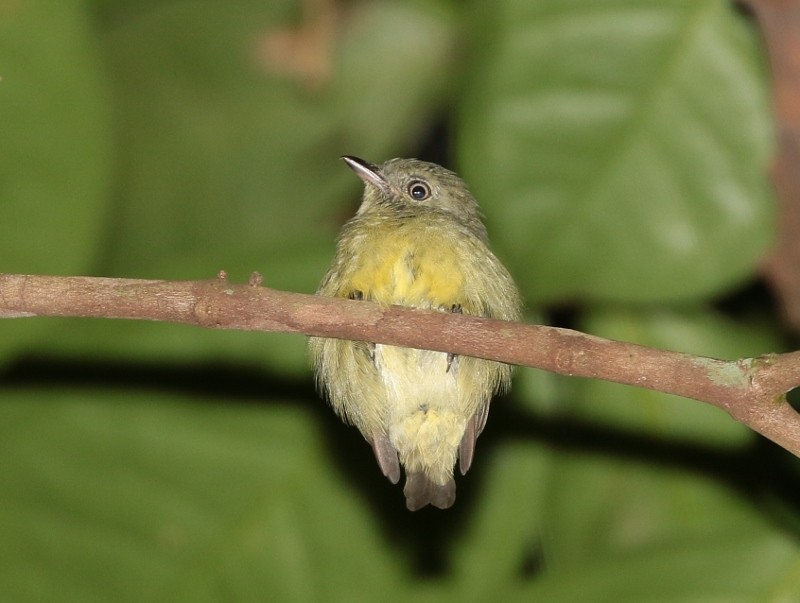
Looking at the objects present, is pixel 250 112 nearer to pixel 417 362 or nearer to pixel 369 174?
pixel 369 174

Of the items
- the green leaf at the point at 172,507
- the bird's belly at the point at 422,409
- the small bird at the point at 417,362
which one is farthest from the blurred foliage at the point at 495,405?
the bird's belly at the point at 422,409

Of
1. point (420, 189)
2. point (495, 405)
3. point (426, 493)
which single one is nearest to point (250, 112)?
point (420, 189)

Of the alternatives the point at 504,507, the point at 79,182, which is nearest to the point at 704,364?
the point at 504,507

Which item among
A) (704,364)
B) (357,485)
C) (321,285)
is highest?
(704,364)

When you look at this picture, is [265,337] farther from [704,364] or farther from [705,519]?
[704,364]

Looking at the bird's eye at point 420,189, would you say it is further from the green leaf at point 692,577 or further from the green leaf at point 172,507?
the green leaf at point 692,577

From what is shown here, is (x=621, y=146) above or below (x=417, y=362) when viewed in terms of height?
above

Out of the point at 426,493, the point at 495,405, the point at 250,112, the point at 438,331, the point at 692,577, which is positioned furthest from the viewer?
the point at 250,112
